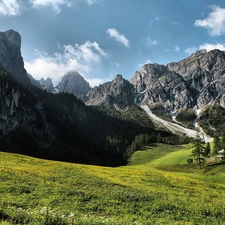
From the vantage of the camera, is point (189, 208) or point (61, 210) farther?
point (189, 208)

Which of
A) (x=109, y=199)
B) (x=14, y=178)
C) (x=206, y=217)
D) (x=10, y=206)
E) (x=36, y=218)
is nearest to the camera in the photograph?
(x=36, y=218)

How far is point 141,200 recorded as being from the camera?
2639 centimetres

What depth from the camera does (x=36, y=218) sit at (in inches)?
619

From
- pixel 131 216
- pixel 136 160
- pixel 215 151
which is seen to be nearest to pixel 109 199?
pixel 131 216

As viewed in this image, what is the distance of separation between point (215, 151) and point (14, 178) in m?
110

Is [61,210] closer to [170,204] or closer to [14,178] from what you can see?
[14,178]

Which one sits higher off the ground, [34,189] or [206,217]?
[34,189]

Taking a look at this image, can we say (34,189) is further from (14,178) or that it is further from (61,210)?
(61,210)

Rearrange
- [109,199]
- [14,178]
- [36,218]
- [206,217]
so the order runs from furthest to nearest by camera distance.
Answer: [14,178]
[109,199]
[206,217]
[36,218]

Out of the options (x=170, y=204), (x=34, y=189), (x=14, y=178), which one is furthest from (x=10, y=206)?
(x=170, y=204)

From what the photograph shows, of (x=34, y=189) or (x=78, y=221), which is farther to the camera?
(x=34, y=189)

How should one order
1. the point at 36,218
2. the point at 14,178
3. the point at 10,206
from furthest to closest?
the point at 14,178
the point at 10,206
the point at 36,218

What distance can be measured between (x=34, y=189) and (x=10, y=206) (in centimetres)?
646

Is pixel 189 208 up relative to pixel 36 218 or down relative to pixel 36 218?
down
